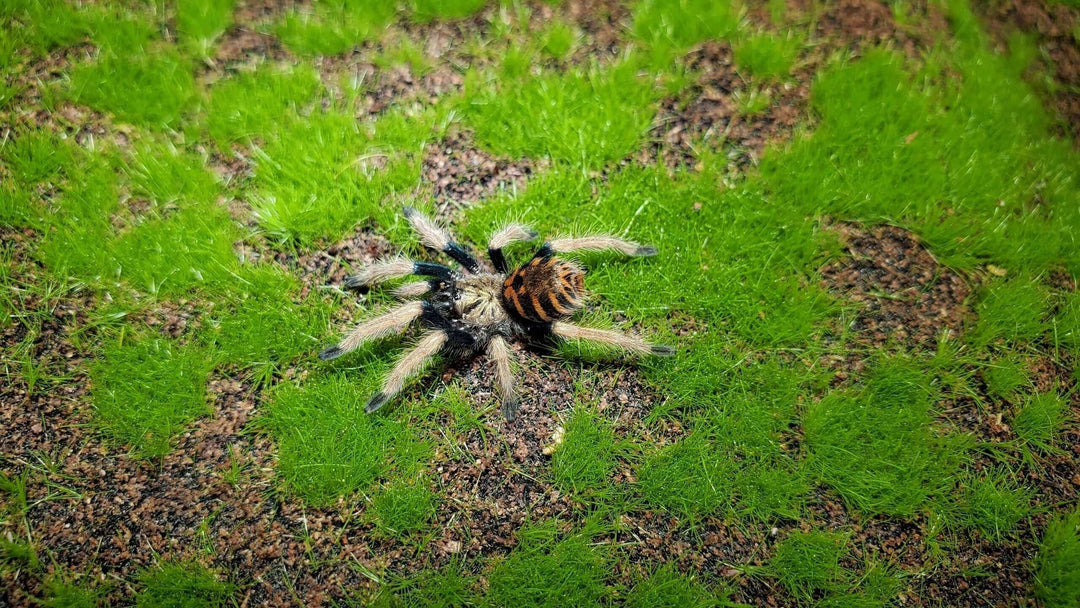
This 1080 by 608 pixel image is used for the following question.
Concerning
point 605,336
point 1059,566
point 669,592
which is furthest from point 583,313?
point 1059,566

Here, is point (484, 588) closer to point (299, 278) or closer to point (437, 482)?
point (437, 482)

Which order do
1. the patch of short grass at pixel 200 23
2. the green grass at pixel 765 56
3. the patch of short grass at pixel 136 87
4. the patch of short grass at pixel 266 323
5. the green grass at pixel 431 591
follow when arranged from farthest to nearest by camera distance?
the green grass at pixel 765 56 < the patch of short grass at pixel 200 23 < the patch of short grass at pixel 136 87 < the patch of short grass at pixel 266 323 < the green grass at pixel 431 591

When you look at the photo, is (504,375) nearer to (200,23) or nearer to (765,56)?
(765,56)

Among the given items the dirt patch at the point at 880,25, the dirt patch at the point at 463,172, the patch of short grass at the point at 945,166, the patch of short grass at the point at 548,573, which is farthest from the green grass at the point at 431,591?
the dirt patch at the point at 880,25

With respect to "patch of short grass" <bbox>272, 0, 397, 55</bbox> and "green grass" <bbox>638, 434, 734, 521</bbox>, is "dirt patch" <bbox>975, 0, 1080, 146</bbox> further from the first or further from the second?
"patch of short grass" <bbox>272, 0, 397, 55</bbox>

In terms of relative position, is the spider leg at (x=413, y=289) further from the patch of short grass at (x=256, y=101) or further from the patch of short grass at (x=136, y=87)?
the patch of short grass at (x=136, y=87)

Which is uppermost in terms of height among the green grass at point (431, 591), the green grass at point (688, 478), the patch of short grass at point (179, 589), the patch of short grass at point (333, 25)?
the patch of short grass at point (333, 25)

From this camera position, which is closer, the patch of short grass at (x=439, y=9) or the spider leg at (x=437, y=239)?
the spider leg at (x=437, y=239)
